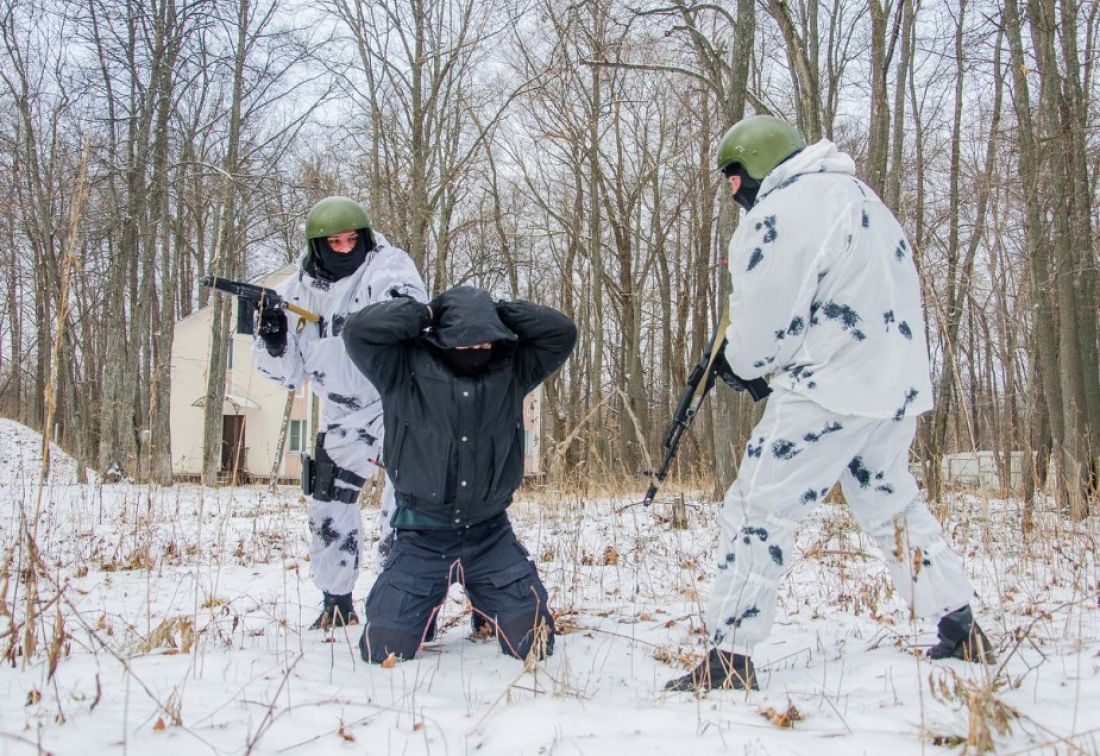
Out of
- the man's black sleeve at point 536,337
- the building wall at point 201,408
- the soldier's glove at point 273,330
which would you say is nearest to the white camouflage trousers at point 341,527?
the soldier's glove at point 273,330

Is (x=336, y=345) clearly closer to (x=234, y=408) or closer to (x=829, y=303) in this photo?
(x=829, y=303)

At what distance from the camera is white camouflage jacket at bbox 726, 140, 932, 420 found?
2604 mm

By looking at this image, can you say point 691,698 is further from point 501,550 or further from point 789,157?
point 789,157

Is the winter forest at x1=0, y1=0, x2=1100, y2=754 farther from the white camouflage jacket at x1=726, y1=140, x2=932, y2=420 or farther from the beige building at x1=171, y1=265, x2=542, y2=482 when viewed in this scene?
the beige building at x1=171, y1=265, x2=542, y2=482

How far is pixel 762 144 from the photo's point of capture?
2877 millimetres

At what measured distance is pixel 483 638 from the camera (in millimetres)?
3555

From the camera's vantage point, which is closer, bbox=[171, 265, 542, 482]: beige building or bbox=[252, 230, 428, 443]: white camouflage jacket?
bbox=[252, 230, 428, 443]: white camouflage jacket

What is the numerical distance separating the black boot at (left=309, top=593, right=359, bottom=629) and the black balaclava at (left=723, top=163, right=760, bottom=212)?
8.38 ft

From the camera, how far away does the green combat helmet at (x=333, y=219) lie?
12.8 feet

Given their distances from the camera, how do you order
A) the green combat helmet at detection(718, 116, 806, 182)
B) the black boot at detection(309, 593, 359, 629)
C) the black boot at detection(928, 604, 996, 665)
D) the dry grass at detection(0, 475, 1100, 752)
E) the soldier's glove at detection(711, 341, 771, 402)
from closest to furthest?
the dry grass at detection(0, 475, 1100, 752) < the black boot at detection(928, 604, 996, 665) < the green combat helmet at detection(718, 116, 806, 182) < the soldier's glove at detection(711, 341, 771, 402) < the black boot at detection(309, 593, 359, 629)

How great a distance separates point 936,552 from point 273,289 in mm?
3180

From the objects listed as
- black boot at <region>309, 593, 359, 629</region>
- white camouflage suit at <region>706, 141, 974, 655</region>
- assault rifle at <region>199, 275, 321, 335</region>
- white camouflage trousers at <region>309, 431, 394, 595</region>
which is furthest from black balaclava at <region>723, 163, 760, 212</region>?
black boot at <region>309, 593, 359, 629</region>

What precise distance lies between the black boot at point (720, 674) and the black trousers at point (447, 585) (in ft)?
2.35

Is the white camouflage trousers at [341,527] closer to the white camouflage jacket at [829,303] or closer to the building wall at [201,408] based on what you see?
the white camouflage jacket at [829,303]
